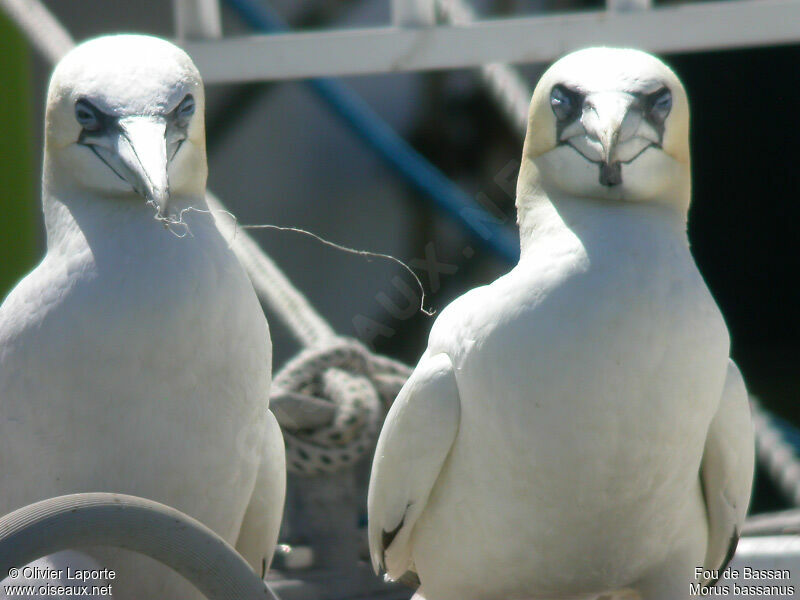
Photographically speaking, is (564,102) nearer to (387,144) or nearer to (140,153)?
(140,153)

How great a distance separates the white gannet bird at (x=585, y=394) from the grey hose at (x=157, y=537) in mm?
407

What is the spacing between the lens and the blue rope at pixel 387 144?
3.30 meters

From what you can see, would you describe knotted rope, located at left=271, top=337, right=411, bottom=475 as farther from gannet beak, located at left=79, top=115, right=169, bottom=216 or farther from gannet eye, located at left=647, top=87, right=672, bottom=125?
gannet eye, located at left=647, top=87, right=672, bottom=125

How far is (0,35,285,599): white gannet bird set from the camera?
1.30 metres

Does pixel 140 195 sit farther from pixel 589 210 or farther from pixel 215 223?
pixel 589 210

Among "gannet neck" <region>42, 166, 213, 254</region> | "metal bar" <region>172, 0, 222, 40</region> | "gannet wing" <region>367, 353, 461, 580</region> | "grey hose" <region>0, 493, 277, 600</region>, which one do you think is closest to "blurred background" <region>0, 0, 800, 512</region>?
"metal bar" <region>172, 0, 222, 40</region>

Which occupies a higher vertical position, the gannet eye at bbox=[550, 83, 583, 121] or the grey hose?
the gannet eye at bbox=[550, 83, 583, 121]

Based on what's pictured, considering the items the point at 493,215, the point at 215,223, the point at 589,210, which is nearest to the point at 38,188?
the point at 493,215

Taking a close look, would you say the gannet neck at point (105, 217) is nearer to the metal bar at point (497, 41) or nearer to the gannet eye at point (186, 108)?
the gannet eye at point (186, 108)

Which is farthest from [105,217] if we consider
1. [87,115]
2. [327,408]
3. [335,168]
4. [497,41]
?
[335,168]

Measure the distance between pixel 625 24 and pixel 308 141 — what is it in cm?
142

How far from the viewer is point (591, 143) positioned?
4.34 ft

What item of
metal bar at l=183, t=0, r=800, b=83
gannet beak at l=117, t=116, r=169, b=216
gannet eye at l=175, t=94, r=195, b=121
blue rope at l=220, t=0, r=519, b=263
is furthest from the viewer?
blue rope at l=220, t=0, r=519, b=263

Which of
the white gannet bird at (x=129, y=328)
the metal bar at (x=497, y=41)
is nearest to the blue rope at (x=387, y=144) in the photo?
the metal bar at (x=497, y=41)
